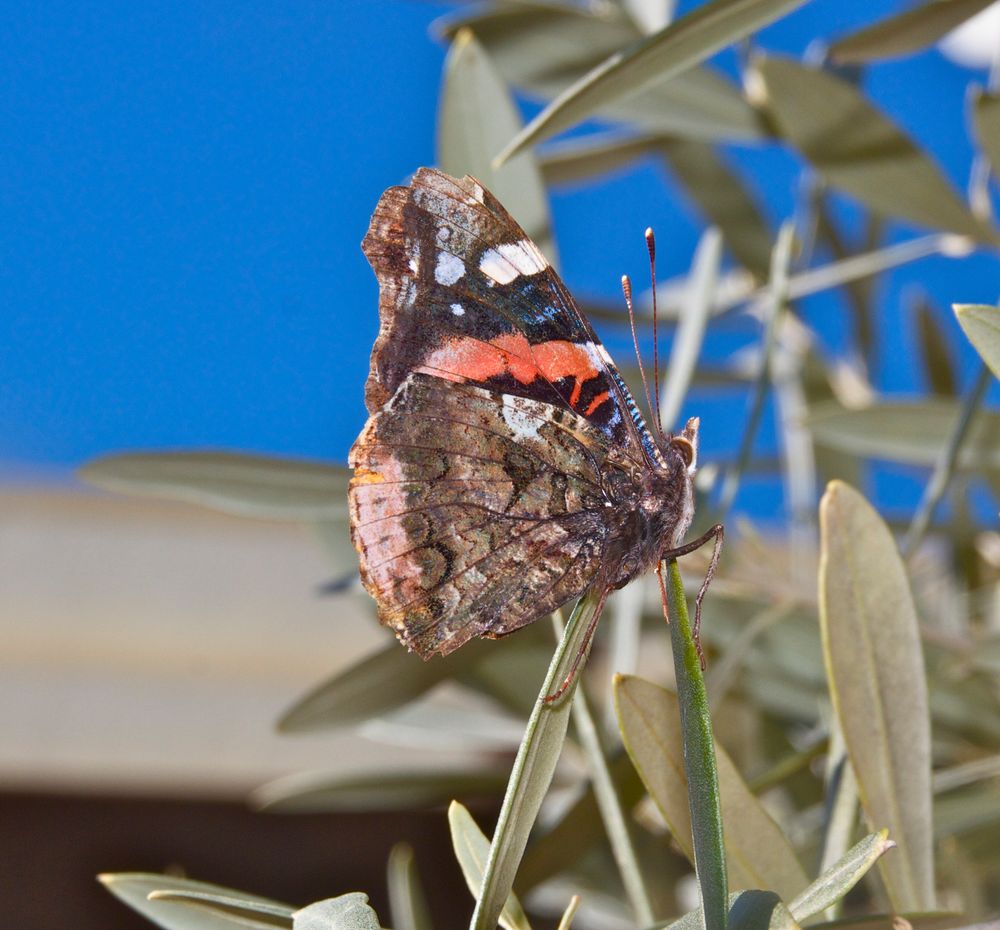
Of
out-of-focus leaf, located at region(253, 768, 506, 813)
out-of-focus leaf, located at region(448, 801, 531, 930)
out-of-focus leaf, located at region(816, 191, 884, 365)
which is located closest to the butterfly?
out-of-focus leaf, located at region(448, 801, 531, 930)

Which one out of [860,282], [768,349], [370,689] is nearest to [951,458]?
[768,349]

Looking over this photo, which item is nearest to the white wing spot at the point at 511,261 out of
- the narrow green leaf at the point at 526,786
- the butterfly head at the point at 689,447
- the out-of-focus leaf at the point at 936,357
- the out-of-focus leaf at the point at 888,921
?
the butterfly head at the point at 689,447

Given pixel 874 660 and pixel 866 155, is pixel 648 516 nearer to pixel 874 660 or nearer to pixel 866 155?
pixel 874 660

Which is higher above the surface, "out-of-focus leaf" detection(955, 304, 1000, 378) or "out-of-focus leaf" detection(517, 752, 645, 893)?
"out-of-focus leaf" detection(955, 304, 1000, 378)

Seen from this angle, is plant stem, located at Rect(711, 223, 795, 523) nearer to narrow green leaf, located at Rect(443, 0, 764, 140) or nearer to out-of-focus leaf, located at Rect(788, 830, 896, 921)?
narrow green leaf, located at Rect(443, 0, 764, 140)

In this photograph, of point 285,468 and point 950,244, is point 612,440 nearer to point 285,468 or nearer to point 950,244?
point 285,468

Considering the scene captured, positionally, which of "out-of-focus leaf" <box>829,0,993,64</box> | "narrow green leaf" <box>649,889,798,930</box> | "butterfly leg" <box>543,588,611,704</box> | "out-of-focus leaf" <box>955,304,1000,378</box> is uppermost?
"out-of-focus leaf" <box>829,0,993,64</box>
